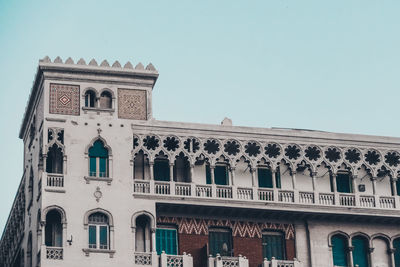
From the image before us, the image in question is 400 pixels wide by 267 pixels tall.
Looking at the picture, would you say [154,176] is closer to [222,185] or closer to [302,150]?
[222,185]

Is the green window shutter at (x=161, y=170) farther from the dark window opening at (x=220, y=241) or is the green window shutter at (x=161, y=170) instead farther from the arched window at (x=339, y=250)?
the arched window at (x=339, y=250)

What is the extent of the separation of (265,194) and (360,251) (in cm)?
598

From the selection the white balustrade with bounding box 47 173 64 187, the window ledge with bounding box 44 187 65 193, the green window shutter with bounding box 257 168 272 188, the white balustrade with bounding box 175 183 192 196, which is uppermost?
the green window shutter with bounding box 257 168 272 188

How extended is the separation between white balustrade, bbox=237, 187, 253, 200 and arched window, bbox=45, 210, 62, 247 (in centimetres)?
934

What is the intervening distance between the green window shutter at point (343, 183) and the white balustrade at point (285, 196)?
338 centimetres

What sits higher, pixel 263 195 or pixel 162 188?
pixel 162 188

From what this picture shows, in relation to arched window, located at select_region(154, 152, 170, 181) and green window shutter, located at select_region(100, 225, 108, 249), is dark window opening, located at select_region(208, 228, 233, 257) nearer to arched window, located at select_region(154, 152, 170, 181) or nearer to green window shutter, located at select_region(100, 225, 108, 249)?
arched window, located at select_region(154, 152, 170, 181)

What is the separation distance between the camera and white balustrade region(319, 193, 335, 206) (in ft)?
208

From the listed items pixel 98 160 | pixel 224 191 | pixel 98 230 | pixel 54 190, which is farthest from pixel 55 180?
pixel 224 191

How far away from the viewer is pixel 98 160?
203 ft

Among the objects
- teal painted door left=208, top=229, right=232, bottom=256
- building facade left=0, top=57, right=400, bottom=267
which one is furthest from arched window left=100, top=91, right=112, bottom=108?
teal painted door left=208, top=229, right=232, bottom=256

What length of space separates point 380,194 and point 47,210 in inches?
712

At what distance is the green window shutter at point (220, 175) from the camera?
63.8 m

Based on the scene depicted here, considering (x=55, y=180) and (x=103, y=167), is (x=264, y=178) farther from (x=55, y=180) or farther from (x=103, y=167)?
(x=55, y=180)
